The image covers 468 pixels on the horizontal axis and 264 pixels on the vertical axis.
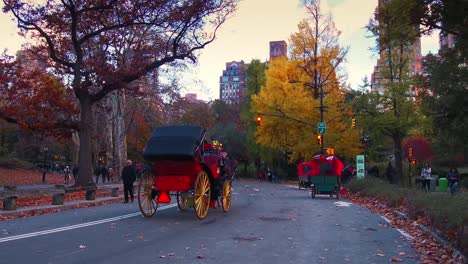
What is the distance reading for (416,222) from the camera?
14.3 metres

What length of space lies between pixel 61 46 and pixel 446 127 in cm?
2121

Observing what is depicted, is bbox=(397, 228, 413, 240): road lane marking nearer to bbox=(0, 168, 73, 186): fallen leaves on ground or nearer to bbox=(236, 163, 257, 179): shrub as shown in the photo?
bbox=(0, 168, 73, 186): fallen leaves on ground

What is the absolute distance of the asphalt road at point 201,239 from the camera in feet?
29.8

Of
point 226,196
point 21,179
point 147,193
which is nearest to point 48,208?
point 147,193

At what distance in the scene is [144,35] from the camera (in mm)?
37375

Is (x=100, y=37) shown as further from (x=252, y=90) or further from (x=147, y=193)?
(x=252, y=90)

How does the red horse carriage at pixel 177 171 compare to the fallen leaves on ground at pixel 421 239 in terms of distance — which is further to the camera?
the red horse carriage at pixel 177 171

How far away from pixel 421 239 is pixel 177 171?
6.94 meters

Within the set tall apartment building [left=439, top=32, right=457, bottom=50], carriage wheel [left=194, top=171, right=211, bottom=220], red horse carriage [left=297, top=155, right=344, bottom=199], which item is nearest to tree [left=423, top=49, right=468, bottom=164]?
tall apartment building [left=439, top=32, right=457, bottom=50]

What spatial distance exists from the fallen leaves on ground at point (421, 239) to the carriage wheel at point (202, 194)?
17.6 ft

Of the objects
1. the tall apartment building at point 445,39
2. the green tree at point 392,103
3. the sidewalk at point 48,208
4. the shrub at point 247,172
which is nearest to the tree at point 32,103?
the sidewalk at point 48,208

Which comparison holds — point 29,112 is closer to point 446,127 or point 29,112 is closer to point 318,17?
point 446,127

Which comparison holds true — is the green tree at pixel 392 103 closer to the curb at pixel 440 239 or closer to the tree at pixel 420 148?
the tree at pixel 420 148

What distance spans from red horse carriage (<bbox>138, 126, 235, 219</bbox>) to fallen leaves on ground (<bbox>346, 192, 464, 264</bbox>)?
5499 mm
